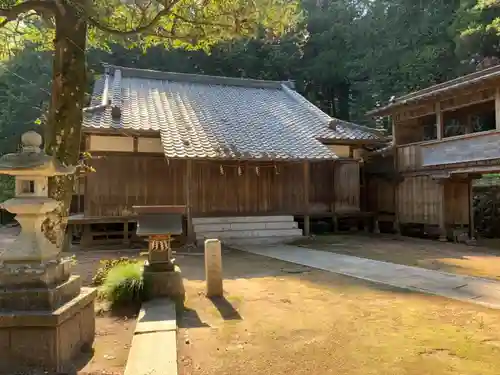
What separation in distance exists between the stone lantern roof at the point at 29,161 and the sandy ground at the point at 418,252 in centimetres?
757

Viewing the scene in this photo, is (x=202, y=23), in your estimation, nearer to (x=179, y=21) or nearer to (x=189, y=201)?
(x=179, y=21)

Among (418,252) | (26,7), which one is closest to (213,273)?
(26,7)

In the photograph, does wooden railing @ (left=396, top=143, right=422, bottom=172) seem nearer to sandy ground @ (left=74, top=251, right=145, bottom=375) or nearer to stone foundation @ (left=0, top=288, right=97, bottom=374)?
sandy ground @ (left=74, top=251, right=145, bottom=375)

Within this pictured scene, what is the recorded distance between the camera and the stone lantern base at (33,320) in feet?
11.7

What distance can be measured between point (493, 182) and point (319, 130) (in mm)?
8384

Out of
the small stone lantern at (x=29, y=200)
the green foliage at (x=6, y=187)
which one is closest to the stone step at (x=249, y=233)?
the small stone lantern at (x=29, y=200)

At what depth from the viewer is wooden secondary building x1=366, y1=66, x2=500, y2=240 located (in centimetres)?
1220

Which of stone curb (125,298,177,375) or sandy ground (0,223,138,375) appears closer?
stone curb (125,298,177,375)

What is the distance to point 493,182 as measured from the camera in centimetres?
1841

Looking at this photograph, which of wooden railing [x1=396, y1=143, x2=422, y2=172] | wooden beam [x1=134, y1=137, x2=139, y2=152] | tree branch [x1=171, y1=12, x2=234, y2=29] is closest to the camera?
tree branch [x1=171, y1=12, x2=234, y2=29]

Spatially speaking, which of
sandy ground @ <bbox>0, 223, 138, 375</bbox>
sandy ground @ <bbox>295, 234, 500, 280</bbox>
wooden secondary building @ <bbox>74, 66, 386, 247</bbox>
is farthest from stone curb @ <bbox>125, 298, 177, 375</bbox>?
wooden secondary building @ <bbox>74, 66, 386, 247</bbox>

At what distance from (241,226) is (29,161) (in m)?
10.4

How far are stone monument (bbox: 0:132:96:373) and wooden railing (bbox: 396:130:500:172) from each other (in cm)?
1162

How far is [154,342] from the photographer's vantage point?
13.8 ft
